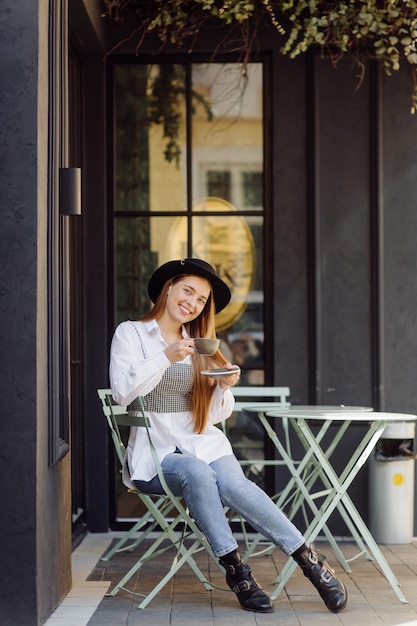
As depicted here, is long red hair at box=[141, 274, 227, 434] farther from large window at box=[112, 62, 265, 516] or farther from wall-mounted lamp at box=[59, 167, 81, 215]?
large window at box=[112, 62, 265, 516]

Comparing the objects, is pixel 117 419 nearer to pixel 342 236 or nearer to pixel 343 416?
pixel 343 416

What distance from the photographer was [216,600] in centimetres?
452

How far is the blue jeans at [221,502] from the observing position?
4.23m

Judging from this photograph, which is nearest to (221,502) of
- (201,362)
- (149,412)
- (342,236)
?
(149,412)

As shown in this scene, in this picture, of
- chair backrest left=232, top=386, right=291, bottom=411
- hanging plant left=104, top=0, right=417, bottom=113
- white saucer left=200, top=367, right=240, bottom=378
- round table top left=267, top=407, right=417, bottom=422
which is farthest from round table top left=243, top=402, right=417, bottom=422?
hanging plant left=104, top=0, right=417, bottom=113

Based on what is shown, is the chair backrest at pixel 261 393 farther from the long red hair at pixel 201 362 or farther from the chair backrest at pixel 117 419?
the long red hair at pixel 201 362

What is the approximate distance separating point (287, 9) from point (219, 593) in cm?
326

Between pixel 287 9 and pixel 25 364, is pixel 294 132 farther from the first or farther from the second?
pixel 25 364

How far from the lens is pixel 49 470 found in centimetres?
413

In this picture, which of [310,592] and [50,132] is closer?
[50,132]

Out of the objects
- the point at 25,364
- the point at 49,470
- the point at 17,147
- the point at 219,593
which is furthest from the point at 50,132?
the point at 219,593

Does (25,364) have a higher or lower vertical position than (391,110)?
lower

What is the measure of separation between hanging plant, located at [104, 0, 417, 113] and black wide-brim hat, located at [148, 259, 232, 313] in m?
1.54

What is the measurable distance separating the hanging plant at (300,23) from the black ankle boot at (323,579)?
106 inches
